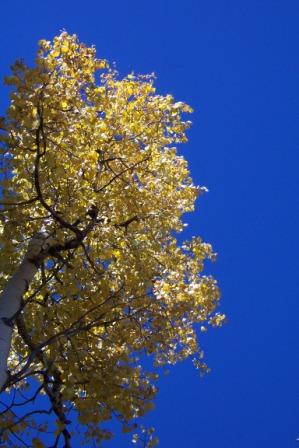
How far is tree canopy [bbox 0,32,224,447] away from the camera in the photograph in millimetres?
6246

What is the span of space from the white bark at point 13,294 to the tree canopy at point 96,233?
0.04 metres

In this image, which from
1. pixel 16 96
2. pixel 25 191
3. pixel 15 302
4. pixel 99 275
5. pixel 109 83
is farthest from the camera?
pixel 109 83

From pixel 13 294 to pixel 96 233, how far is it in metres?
1.64

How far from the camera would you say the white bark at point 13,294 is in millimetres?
6051

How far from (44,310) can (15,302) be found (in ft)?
2.37

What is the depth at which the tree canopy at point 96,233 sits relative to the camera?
6246 millimetres

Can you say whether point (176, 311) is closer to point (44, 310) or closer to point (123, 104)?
point (44, 310)

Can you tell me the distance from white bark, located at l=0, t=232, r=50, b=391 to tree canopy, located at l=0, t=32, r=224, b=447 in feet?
0.14

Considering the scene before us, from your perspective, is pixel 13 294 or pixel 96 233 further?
pixel 96 233

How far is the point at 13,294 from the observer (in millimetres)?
6664

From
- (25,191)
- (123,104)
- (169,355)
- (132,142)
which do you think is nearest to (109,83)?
(123,104)

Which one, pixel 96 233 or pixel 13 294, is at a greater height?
pixel 96 233

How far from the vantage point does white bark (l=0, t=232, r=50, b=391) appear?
6.05 meters

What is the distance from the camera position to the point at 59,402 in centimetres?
623
